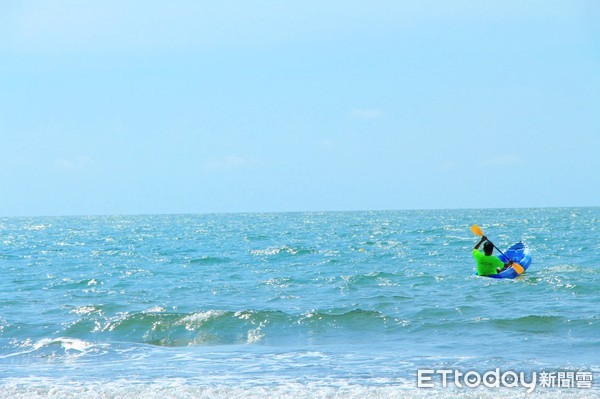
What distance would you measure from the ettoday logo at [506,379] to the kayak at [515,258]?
33.2ft

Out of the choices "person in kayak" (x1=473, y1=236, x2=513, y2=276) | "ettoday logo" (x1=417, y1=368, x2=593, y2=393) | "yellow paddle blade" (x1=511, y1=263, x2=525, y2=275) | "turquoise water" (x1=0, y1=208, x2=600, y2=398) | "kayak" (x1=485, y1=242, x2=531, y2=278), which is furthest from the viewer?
"yellow paddle blade" (x1=511, y1=263, x2=525, y2=275)

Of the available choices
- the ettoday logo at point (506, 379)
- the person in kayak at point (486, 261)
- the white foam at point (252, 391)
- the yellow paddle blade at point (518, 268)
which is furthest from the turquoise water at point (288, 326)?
the person in kayak at point (486, 261)

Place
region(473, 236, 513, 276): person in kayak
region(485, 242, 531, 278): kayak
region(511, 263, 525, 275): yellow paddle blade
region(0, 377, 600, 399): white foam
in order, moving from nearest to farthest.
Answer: region(0, 377, 600, 399): white foam → region(473, 236, 513, 276): person in kayak → region(485, 242, 531, 278): kayak → region(511, 263, 525, 275): yellow paddle blade

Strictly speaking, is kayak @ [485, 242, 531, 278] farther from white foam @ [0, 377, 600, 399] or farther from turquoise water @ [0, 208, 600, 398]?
white foam @ [0, 377, 600, 399]

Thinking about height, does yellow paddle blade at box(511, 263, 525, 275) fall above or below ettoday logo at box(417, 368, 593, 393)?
above

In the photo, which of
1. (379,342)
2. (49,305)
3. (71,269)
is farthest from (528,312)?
(71,269)

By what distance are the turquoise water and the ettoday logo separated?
19cm

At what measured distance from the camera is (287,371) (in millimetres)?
11531

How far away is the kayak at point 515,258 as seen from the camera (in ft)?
69.2

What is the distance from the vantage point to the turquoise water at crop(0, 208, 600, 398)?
11.0 metres

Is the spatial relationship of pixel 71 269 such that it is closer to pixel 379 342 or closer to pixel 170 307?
pixel 170 307

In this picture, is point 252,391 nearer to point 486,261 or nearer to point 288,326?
point 288,326

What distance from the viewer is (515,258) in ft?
75.3

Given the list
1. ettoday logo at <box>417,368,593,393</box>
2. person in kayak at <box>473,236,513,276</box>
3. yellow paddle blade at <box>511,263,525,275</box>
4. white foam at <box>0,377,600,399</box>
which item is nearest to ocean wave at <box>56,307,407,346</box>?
white foam at <box>0,377,600,399</box>
